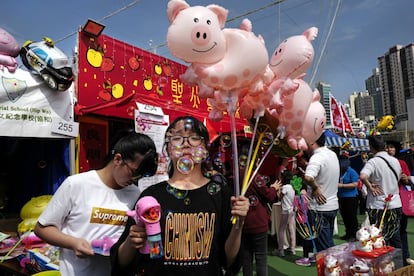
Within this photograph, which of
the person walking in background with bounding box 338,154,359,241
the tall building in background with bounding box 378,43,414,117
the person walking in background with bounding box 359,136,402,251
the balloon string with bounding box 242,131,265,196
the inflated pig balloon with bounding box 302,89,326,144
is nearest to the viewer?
the balloon string with bounding box 242,131,265,196

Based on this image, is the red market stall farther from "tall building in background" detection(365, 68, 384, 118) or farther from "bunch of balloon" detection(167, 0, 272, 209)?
"tall building in background" detection(365, 68, 384, 118)

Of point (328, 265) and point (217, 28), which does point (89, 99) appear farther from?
point (328, 265)

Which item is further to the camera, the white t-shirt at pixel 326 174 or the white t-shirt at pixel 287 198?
the white t-shirt at pixel 287 198

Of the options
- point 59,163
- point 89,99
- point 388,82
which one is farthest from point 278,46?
point 388,82

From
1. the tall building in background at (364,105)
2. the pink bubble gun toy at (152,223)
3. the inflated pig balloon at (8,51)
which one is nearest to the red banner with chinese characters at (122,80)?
the inflated pig balloon at (8,51)

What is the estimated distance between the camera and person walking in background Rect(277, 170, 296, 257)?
5457mm

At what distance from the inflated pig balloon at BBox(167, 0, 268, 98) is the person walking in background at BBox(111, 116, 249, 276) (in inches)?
15.7

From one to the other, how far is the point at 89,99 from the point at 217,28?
294cm

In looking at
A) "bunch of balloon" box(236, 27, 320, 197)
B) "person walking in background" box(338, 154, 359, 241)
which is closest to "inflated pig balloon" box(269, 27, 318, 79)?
"bunch of balloon" box(236, 27, 320, 197)

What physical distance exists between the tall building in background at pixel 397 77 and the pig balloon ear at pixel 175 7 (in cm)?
3185

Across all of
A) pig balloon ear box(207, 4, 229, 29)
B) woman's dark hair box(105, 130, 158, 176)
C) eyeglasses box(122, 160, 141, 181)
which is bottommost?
eyeglasses box(122, 160, 141, 181)

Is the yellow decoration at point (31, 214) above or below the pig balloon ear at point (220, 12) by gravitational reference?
below

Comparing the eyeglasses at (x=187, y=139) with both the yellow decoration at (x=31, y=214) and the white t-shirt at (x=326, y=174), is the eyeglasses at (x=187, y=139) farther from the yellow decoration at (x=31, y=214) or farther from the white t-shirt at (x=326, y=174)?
the yellow decoration at (x=31, y=214)

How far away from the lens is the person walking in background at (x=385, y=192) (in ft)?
12.4
